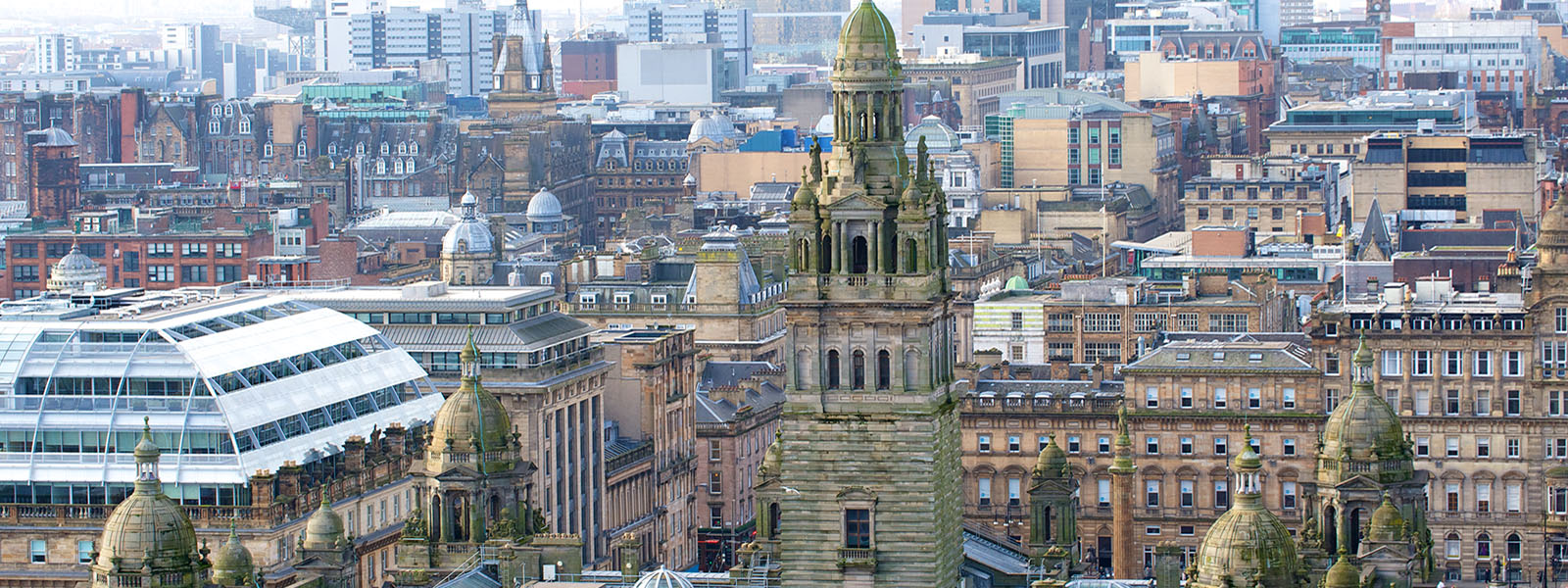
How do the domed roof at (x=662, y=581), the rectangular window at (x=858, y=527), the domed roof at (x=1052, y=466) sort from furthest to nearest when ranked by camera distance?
the domed roof at (x=1052, y=466) → the domed roof at (x=662, y=581) → the rectangular window at (x=858, y=527)

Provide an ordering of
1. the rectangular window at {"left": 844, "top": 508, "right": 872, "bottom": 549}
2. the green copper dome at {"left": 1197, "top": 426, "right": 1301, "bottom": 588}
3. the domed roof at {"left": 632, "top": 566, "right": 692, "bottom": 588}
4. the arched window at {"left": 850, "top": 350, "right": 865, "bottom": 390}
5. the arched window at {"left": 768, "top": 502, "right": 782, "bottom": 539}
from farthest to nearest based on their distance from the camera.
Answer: the arched window at {"left": 768, "top": 502, "right": 782, "bottom": 539}, the domed roof at {"left": 632, "top": 566, "right": 692, "bottom": 588}, the arched window at {"left": 850, "top": 350, "right": 865, "bottom": 390}, the rectangular window at {"left": 844, "top": 508, "right": 872, "bottom": 549}, the green copper dome at {"left": 1197, "top": 426, "right": 1301, "bottom": 588}

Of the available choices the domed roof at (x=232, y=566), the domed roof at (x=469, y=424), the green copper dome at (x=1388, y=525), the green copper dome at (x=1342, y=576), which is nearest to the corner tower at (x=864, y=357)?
the green copper dome at (x=1342, y=576)

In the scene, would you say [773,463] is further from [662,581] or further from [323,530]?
[323,530]

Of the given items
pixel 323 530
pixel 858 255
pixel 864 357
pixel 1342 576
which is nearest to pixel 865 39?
pixel 858 255

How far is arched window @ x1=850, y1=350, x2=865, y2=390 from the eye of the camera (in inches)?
5974

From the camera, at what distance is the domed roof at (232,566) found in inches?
6216

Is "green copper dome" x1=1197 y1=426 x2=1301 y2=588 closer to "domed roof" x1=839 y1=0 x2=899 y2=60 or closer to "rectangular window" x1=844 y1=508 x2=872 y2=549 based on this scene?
"rectangular window" x1=844 y1=508 x2=872 y2=549

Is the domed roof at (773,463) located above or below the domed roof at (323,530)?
above

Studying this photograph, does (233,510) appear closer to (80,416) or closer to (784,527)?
(80,416)

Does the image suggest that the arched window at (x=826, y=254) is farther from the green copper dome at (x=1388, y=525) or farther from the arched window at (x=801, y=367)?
the green copper dome at (x=1388, y=525)

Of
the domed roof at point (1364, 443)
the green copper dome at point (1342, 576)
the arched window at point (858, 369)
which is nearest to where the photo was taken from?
the green copper dome at point (1342, 576)

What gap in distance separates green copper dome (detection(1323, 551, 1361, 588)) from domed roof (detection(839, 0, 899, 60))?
Answer: 24861 mm

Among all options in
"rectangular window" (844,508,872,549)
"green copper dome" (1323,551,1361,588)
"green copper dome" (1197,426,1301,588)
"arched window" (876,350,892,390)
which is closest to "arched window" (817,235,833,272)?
"arched window" (876,350,892,390)

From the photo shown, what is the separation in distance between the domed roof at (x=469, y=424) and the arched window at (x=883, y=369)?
23934mm
